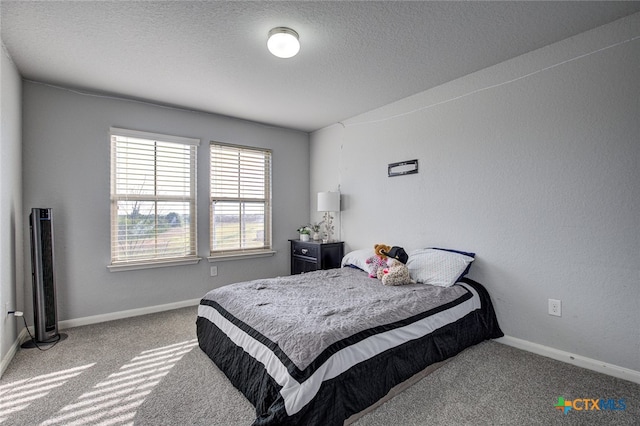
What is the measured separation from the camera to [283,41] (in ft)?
6.88

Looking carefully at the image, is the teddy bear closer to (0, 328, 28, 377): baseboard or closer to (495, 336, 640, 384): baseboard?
(495, 336, 640, 384): baseboard

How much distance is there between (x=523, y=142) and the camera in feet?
8.16

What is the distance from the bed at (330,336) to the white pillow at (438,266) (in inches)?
3.0

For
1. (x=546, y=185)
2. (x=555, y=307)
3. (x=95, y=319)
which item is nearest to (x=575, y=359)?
(x=555, y=307)

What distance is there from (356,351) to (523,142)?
7.12 ft

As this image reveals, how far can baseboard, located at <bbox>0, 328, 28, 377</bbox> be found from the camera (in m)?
2.15

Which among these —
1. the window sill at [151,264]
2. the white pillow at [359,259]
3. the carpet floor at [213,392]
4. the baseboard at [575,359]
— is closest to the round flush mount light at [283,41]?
the white pillow at [359,259]

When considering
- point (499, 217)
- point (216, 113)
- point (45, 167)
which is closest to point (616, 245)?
point (499, 217)

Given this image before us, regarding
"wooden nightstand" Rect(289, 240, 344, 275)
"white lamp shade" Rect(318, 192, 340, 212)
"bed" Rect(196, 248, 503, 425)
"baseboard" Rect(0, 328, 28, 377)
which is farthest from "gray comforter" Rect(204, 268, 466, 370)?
"baseboard" Rect(0, 328, 28, 377)

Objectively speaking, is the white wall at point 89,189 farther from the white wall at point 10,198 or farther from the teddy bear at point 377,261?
the teddy bear at point 377,261

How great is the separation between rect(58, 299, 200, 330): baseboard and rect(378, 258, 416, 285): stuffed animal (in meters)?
2.43

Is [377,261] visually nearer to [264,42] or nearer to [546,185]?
[546,185]

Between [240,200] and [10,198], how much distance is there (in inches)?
87.0

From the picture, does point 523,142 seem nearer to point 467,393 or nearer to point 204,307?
point 467,393
